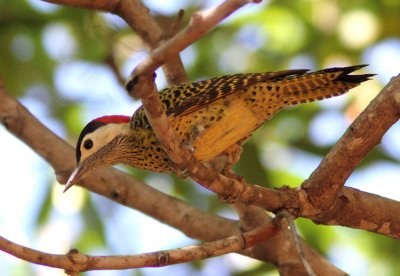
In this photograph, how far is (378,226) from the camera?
4387 millimetres

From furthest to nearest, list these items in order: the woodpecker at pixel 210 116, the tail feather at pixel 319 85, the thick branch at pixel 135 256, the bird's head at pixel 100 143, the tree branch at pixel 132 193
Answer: the tree branch at pixel 132 193 < the bird's head at pixel 100 143 < the woodpecker at pixel 210 116 < the tail feather at pixel 319 85 < the thick branch at pixel 135 256

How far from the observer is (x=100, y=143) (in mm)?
5301

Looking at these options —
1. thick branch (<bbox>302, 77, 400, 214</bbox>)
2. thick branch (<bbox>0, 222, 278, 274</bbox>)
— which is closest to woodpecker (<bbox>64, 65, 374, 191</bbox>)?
thick branch (<bbox>302, 77, 400, 214</bbox>)

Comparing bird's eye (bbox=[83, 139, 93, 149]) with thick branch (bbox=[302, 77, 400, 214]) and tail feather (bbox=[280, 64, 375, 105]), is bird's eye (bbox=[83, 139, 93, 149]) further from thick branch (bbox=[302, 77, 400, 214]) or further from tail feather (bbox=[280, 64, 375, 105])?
thick branch (bbox=[302, 77, 400, 214])

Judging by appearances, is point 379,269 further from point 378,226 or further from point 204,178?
point 204,178

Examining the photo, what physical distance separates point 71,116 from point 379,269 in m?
2.95

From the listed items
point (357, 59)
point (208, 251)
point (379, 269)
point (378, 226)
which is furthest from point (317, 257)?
point (357, 59)

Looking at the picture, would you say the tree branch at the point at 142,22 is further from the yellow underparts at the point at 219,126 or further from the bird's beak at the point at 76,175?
the bird's beak at the point at 76,175

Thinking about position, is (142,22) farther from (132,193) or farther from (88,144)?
(132,193)

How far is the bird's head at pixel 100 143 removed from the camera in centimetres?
513

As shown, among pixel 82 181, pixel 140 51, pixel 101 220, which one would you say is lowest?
pixel 82 181

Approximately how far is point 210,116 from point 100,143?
0.77 meters

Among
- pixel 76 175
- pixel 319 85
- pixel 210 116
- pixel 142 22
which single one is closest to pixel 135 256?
pixel 76 175

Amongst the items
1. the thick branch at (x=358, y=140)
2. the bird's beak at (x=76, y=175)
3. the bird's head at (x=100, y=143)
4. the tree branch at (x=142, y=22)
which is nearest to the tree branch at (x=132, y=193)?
the bird's head at (x=100, y=143)
